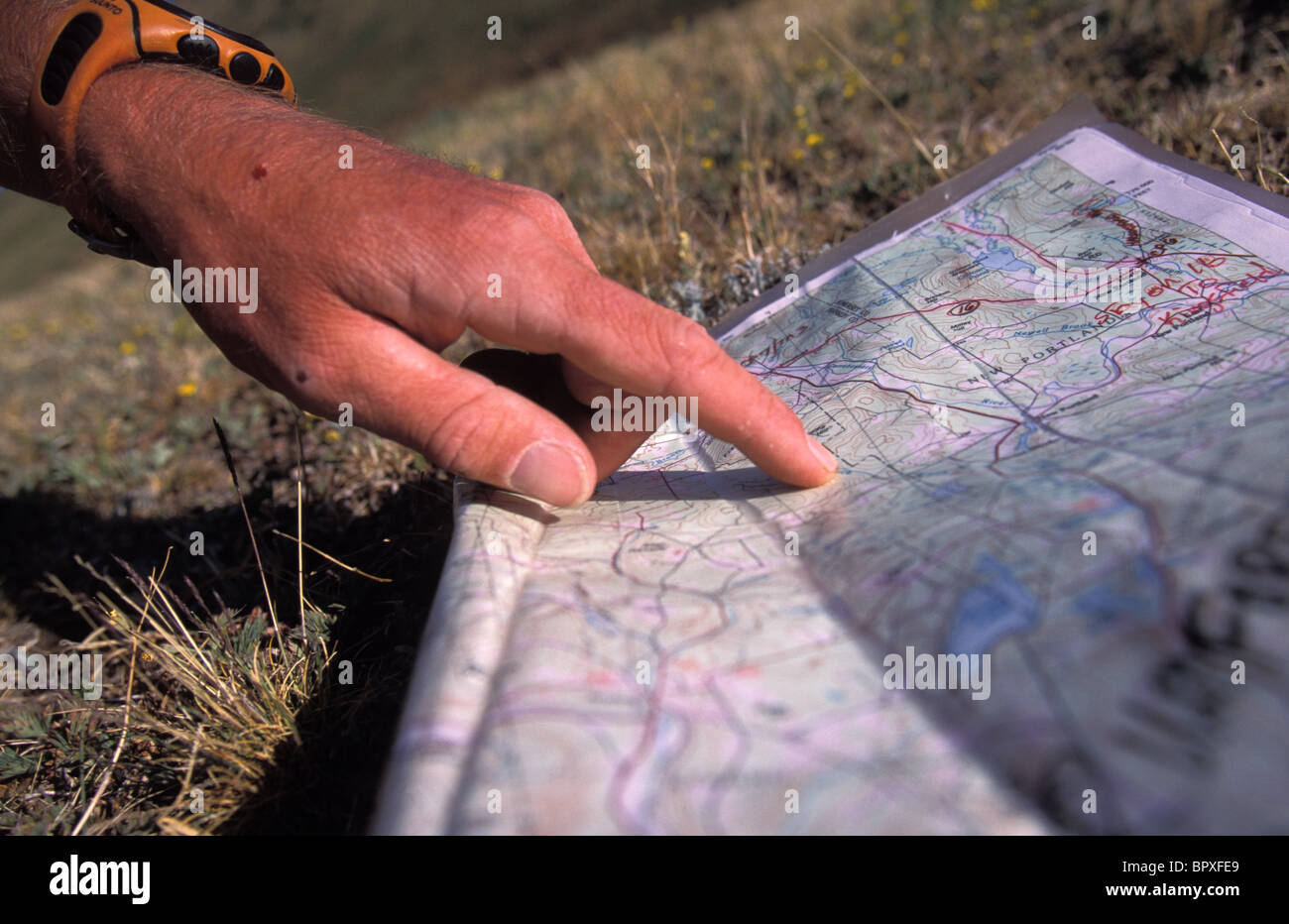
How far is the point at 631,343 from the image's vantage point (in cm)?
131

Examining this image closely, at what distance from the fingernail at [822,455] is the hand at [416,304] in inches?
1.1

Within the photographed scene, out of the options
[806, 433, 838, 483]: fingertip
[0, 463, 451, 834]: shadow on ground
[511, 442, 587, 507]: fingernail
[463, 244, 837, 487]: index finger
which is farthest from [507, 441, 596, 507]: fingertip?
[0, 463, 451, 834]: shadow on ground

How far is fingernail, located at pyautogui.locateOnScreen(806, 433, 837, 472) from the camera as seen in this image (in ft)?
4.83

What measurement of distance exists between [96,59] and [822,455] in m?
1.60

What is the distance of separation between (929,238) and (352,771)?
176 cm

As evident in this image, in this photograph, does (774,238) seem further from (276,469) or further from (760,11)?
(760,11)

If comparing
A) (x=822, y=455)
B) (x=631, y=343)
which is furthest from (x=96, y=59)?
(x=822, y=455)

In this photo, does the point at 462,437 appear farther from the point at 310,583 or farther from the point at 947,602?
the point at 310,583

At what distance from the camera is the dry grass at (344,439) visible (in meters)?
1.57

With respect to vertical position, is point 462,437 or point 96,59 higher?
point 96,59

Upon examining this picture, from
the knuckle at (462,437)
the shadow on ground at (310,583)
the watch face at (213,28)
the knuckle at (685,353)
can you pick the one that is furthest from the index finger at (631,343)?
the watch face at (213,28)

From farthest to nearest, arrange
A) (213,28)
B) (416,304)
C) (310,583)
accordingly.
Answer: (310,583), (213,28), (416,304)

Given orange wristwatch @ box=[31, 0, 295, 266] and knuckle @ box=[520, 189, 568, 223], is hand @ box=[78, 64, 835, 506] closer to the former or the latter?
knuckle @ box=[520, 189, 568, 223]

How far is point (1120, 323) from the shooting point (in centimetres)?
155
